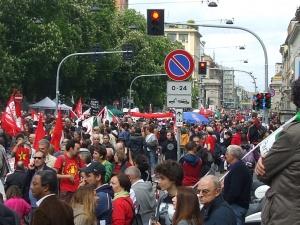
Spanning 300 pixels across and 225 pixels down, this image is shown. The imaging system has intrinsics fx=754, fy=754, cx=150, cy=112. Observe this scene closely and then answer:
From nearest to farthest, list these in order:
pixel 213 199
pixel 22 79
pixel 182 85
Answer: pixel 213 199
pixel 182 85
pixel 22 79

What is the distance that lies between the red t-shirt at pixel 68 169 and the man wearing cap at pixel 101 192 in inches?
109

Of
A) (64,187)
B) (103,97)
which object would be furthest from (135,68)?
(64,187)

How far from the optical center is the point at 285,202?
4.44 meters

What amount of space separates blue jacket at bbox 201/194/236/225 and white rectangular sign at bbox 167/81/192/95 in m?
6.74

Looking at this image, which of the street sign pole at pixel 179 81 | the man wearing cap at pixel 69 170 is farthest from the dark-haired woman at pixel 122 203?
the street sign pole at pixel 179 81

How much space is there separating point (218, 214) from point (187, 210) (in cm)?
26

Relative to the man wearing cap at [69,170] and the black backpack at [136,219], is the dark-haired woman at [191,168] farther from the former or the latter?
the black backpack at [136,219]

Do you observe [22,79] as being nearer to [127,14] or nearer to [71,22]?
[71,22]

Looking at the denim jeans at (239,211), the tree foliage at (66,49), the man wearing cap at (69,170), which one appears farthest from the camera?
the tree foliage at (66,49)

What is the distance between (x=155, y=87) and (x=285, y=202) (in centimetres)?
7688

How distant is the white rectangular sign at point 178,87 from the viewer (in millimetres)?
13008

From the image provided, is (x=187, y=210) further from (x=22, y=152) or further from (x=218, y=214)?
(x=22, y=152)

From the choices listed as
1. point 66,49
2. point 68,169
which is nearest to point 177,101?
point 68,169

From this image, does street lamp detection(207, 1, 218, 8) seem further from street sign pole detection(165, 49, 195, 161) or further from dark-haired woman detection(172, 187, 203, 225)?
dark-haired woman detection(172, 187, 203, 225)
